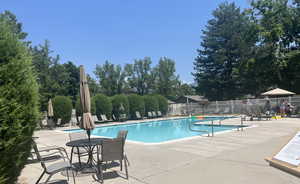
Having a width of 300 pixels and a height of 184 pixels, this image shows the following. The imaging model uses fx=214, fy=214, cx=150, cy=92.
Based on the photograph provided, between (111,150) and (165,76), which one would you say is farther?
(165,76)

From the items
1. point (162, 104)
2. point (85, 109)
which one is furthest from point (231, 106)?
point (85, 109)

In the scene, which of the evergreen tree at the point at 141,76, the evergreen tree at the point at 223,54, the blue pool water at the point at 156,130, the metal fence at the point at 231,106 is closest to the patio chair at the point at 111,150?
the blue pool water at the point at 156,130

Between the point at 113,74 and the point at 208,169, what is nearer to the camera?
the point at 208,169

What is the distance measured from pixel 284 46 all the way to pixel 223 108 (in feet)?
38.9

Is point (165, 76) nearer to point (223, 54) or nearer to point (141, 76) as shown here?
point (141, 76)

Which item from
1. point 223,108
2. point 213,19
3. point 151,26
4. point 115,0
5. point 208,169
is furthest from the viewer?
point 213,19

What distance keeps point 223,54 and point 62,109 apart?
1042 inches

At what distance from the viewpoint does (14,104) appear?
2592 mm

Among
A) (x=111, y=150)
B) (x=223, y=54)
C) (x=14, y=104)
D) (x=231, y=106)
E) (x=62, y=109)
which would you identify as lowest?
(x=111, y=150)

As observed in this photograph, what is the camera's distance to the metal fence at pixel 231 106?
60.7ft

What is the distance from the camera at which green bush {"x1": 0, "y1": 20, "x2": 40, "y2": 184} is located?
8.11 feet

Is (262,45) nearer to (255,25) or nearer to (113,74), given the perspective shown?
(255,25)

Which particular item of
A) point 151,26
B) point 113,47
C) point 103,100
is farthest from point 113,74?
point 103,100

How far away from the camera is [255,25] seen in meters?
27.5
